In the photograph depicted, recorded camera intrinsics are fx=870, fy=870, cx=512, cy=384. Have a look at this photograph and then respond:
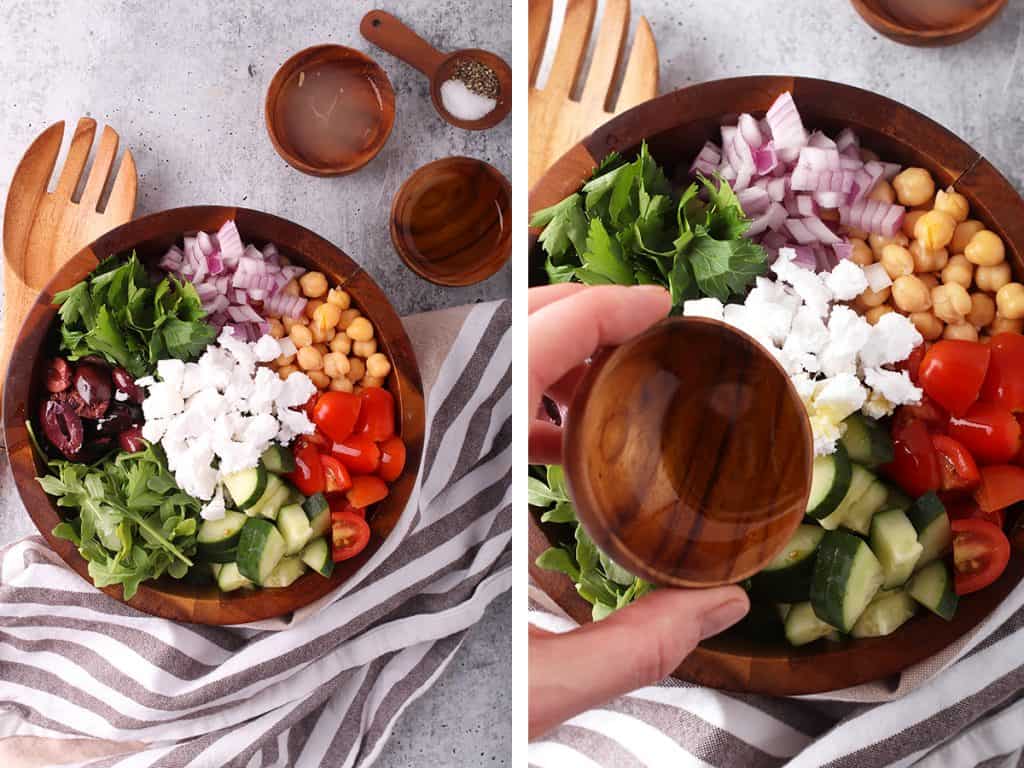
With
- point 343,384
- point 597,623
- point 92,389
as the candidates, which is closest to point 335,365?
point 343,384

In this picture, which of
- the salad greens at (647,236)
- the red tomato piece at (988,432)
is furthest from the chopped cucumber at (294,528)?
the red tomato piece at (988,432)

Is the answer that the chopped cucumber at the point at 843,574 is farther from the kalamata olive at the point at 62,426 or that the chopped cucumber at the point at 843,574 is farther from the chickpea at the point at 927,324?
the kalamata olive at the point at 62,426

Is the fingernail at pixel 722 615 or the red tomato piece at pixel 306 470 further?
the red tomato piece at pixel 306 470

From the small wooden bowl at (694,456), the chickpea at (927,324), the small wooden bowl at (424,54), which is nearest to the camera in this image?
the small wooden bowl at (694,456)

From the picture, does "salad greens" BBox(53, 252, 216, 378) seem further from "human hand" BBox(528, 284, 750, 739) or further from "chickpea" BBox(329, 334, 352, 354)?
"human hand" BBox(528, 284, 750, 739)

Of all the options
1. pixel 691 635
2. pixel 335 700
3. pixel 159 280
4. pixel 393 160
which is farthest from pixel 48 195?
pixel 691 635

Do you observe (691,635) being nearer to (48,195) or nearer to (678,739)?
(678,739)

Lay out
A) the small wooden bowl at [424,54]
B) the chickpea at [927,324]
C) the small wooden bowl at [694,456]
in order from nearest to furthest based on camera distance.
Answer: the small wooden bowl at [694,456] → the chickpea at [927,324] → the small wooden bowl at [424,54]
